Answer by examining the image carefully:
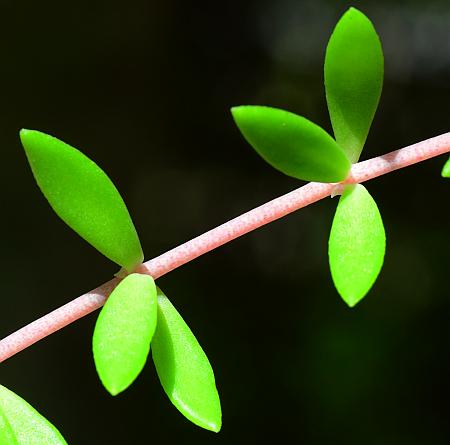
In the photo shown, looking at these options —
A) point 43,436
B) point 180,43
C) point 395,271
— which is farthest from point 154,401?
point 43,436

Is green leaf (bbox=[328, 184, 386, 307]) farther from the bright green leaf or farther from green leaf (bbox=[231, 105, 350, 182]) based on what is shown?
the bright green leaf

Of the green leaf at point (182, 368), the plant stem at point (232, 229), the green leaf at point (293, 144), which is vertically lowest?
the green leaf at point (182, 368)

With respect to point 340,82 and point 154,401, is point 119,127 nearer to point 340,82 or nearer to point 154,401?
point 154,401

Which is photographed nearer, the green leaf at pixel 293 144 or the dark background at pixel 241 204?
the green leaf at pixel 293 144

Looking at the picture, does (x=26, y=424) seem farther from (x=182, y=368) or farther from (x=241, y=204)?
(x=241, y=204)

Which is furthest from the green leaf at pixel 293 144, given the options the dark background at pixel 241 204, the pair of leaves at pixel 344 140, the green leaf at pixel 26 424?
the dark background at pixel 241 204

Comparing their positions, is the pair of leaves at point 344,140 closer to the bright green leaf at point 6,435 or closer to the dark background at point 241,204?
the bright green leaf at point 6,435
